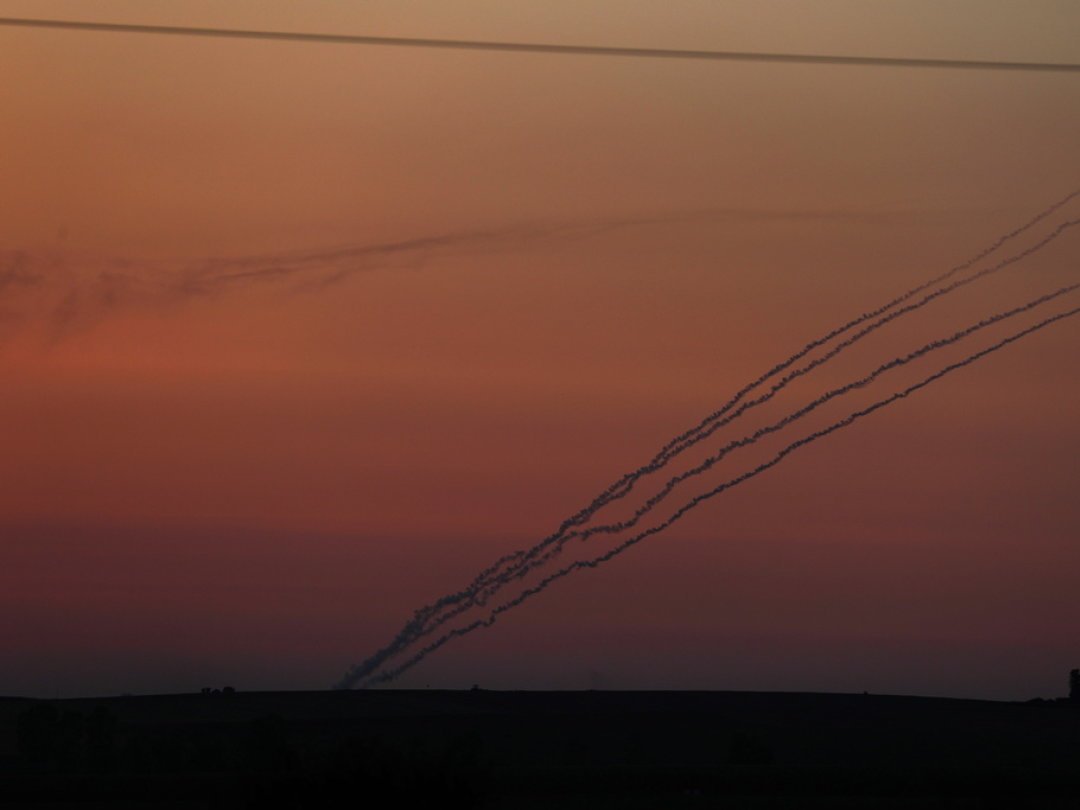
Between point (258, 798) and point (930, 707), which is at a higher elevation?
point (930, 707)

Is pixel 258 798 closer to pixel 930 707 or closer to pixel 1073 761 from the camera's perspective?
pixel 1073 761

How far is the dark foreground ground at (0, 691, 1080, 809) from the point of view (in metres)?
65.9

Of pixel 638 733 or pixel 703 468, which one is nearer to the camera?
pixel 703 468

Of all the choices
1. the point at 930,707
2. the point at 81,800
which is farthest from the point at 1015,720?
the point at 81,800

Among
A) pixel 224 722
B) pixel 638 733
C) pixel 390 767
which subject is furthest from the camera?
pixel 224 722

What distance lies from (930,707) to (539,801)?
96.6m

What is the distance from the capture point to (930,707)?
179125 millimetres

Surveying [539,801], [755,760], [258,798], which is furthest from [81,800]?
[755,760]

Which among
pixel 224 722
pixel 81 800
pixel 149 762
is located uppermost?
pixel 224 722

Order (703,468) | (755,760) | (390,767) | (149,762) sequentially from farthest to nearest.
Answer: (755,760) → (149,762) → (703,468) → (390,767)

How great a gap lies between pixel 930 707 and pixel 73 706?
3741 inches

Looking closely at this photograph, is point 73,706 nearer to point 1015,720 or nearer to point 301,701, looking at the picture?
point 301,701

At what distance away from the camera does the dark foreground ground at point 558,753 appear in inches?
2596

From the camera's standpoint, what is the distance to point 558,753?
501ft
